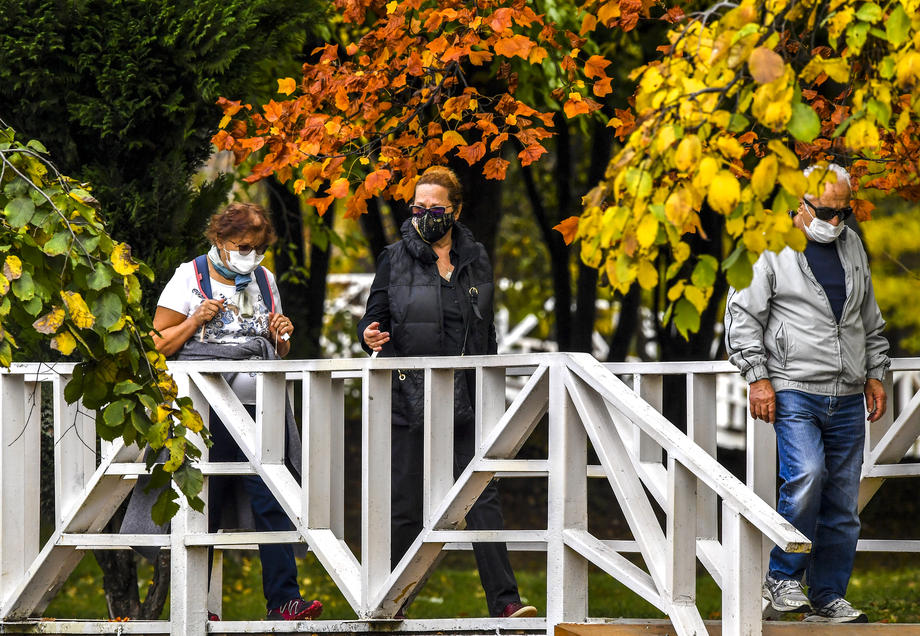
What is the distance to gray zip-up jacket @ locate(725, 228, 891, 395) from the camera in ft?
17.1

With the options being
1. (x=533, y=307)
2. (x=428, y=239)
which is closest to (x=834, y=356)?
(x=428, y=239)

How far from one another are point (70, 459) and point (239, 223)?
1204 millimetres

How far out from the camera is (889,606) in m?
8.45

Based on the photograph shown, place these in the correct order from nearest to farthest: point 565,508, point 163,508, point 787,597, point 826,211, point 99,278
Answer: point 99,278 < point 163,508 < point 565,508 < point 787,597 < point 826,211

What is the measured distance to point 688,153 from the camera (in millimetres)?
3123

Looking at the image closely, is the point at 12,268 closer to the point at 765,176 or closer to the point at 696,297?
the point at 696,297

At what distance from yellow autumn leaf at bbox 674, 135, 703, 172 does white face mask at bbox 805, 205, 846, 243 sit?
7.51 feet

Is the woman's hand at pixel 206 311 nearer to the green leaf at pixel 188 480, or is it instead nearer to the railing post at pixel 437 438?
the railing post at pixel 437 438

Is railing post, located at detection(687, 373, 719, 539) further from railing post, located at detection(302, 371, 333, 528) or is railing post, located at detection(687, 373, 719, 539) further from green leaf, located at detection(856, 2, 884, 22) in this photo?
green leaf, located at detection(856, 2, 884, 22)

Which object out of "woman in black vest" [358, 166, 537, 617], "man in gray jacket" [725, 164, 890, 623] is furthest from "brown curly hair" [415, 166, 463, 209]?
"man in gray jacket" [725, 164, 890, 623]

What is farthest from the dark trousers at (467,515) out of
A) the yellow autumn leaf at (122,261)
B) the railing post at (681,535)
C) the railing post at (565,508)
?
the yellow autumn leaf at (122,261)

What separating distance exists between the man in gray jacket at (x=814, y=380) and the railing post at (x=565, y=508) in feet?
2.48

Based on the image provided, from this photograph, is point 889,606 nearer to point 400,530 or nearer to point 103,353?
point 400,530

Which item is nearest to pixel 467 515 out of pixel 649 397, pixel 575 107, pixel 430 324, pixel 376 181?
pixel 430 324
